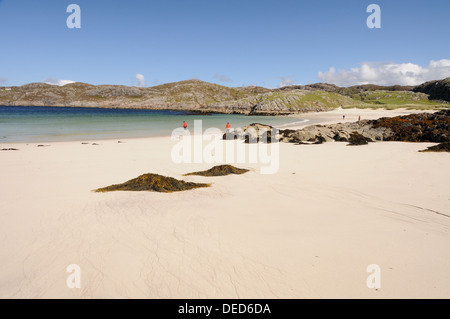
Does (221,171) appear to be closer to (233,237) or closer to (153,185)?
(153,185)

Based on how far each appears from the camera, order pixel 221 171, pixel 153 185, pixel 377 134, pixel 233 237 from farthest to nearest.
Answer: pixel 377 134, pixel 221 171, pixel 153 185, pixel 233 237

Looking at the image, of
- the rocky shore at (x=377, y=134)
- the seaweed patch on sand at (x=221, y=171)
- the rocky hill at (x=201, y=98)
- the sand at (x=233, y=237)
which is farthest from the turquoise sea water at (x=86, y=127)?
the rocky hill at (x=201, y=98)

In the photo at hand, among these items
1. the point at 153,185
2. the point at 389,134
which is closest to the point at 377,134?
the point at 389,134

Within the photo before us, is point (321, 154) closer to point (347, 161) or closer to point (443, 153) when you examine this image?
point (347, 161)

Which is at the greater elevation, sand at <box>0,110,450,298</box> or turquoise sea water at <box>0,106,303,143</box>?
turquoise sea water at <box>0,106,303,143</box>

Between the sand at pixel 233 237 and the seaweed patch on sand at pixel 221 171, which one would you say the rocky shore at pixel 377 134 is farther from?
the seaweed patch on sand at pixel 221 171

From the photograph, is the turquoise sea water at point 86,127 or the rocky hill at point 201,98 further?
the rocky hill at point 201,98

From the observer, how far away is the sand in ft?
11.8

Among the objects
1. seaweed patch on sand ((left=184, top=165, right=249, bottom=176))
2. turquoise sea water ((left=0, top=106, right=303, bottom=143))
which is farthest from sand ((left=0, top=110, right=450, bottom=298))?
turquoise sea water ((left=0, top=106, right=303, bottom=143))

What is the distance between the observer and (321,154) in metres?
13.6

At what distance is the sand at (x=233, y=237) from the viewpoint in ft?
11.8

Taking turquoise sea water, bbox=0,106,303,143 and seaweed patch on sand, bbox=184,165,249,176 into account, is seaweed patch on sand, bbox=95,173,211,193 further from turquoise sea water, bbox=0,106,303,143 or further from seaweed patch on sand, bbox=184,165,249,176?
turquoise sea water, bbox=0,106,303,143

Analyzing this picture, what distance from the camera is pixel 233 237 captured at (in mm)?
4859
